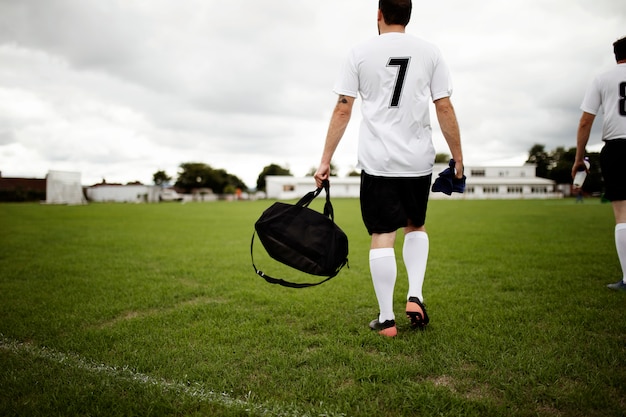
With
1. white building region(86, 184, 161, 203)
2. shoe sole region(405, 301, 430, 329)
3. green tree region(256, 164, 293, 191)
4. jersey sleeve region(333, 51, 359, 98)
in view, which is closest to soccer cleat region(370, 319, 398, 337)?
shoe sole region(405, 301, 430, 329)

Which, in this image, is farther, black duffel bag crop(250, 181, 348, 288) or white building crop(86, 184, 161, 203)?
white building crop(86, 184, 161, 203)

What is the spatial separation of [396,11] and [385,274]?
207cm

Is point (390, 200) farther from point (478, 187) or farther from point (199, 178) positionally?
point (199, 178)

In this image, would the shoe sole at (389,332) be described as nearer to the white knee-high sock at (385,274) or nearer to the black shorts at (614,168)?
the white knee-high sock at (385,274)

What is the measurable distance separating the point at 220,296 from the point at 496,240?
6.99 meters

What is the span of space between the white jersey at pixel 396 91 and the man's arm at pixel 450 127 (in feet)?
0.24

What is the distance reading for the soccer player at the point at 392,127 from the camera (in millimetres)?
2891

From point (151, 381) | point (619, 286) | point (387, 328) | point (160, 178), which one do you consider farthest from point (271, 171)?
point (151, 381)

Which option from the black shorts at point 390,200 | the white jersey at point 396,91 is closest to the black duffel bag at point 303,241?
the black shorts at point 390,200

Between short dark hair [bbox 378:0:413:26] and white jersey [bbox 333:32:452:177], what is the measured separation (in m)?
0.12

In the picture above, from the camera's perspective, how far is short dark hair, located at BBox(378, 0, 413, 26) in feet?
9.48

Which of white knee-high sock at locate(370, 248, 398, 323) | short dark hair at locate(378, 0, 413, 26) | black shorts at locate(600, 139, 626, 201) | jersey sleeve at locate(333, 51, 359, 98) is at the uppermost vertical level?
short dark hair at locate(378, 0, 413, 26)

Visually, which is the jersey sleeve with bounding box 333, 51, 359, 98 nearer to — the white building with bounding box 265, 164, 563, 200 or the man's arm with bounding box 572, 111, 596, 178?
the man's arm with bounding box 572, 111, 596, 178

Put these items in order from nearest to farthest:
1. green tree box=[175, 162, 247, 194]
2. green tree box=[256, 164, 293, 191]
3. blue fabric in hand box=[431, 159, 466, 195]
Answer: blue fabric in hand box=[431, 159, 466, 195], green tree box=[175, 162, 247, 194], green tree box=[256, 164, 293, 191]
